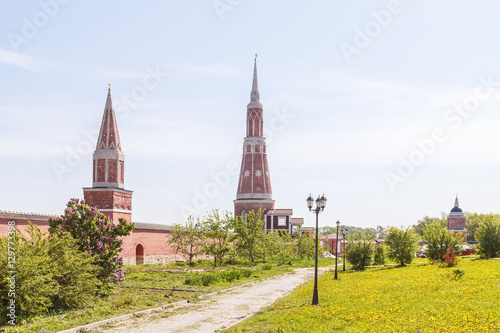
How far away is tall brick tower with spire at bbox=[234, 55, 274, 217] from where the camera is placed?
59000 mm

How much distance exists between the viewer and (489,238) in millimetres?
32469

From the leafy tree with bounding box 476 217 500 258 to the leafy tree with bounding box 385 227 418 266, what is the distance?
17.4ft

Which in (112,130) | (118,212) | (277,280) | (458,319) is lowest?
(277,280)

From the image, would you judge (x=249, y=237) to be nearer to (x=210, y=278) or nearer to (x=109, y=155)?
(x=109, y=155)

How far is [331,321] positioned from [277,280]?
557 inches

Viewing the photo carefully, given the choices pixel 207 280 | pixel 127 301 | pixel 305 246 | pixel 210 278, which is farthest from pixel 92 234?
pixel 305 246

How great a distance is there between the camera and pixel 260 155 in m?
59.9

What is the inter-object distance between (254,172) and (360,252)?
2988 centimetres

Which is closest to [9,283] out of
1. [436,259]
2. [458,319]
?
[458,319]

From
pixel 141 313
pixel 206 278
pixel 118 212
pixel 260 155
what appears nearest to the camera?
pixel 141 313

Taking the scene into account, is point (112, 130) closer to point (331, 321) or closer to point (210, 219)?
point (210, 219)

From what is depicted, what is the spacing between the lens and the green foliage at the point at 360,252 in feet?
101

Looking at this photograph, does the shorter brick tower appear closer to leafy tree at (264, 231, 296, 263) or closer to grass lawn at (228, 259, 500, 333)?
leafy tree at (264, 231, 296, 263)

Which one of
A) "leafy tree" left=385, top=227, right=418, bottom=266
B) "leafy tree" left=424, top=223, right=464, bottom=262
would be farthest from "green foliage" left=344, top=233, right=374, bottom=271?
"leafy tree" left=424, top=223, right=464, bottom=262
